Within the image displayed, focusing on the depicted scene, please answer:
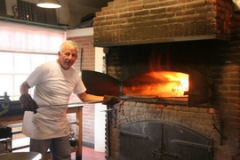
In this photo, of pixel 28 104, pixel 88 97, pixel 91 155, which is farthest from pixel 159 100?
pixel 91 155

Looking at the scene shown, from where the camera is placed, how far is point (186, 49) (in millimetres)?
2904

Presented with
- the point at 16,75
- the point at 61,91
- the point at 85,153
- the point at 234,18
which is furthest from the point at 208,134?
the point at 16,75

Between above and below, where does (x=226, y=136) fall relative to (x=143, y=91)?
below

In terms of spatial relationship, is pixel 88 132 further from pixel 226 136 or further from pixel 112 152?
pixel 226 136

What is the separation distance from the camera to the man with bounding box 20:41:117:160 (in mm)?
2467

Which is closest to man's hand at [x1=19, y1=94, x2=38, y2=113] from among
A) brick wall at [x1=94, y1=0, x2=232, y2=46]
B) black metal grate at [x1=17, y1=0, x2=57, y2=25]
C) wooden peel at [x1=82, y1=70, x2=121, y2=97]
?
wooden peel at [x1=82, y1=70, x2=121, y2=97]

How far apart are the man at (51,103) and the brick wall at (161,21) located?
2.29ft

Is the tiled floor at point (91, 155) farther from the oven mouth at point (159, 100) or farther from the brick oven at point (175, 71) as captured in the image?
the oven mouth at point (159, 100)

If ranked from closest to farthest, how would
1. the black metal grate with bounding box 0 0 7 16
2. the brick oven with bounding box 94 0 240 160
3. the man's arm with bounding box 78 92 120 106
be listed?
the brick oven with bounding box 94 0 240 160 → the man's arm with bounding box 78 92 120 106 → the black metal grate with bounding box 0 0 7 16

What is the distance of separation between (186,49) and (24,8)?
9.00 ft

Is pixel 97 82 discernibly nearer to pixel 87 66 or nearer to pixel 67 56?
pixel 67 56

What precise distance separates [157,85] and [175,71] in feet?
1.69

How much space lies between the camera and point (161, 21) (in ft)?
9.03

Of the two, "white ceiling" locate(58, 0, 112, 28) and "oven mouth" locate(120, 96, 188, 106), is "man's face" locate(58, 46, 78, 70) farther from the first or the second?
"white ceiling" locate(58, 0, 112, 28)
